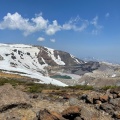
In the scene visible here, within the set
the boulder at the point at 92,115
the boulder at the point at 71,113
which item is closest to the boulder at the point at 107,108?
the boulder at the point at 92,115

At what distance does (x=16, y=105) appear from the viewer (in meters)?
18.7

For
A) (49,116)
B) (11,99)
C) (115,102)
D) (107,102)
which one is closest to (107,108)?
(115,102)

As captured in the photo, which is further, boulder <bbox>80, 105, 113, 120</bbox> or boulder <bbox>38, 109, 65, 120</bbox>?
boulder <bbox>80, 105, 113, 120</bbox>

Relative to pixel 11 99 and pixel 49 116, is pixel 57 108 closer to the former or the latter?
pixel 49 116

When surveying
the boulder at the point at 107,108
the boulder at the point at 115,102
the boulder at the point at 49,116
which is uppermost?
the boulder at the point at 115,102

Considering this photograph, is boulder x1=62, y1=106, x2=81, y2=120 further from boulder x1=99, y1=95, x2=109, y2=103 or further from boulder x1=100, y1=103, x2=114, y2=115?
boulder x1=99, y1=95, x2=109, y2=103

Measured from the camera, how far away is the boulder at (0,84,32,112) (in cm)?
1848

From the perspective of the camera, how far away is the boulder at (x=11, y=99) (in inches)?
727

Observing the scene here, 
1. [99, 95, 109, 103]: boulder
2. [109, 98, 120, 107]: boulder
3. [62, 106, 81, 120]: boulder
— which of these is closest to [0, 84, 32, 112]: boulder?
[62, 106, 81, 120]: boulder

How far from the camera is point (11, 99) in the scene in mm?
19031

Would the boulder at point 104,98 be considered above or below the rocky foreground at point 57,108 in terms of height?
above

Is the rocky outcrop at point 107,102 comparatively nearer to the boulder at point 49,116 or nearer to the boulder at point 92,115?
the boulder at point 92,115

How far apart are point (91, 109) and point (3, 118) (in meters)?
5.31

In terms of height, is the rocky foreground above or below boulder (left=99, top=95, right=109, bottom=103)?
below
